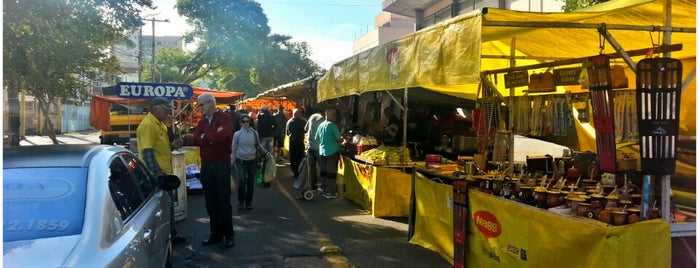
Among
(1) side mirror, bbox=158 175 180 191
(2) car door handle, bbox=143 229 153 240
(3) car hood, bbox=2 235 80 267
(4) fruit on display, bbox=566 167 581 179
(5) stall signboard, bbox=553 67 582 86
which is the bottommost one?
(2) car door handle, bbox=143 229 153 240

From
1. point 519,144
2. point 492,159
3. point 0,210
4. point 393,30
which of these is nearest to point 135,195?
point 0,210

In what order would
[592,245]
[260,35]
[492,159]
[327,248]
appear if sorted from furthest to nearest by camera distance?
[260,35] < [492,159] < [327,248] < [592,245]

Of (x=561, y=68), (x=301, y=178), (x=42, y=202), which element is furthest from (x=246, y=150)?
(x=42, y=202)

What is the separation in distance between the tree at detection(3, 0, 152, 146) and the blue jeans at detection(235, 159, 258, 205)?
6.35 meters

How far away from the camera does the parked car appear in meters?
2.53

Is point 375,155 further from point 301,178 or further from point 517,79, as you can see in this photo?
point 517,79

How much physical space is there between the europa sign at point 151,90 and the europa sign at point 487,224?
669 centimetres

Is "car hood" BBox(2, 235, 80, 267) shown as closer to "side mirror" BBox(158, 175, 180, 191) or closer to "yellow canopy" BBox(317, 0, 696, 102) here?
"side mirror" BBox(158, 175, 180, 191)

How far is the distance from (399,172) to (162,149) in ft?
11.0

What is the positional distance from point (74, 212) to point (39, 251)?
0.40 m

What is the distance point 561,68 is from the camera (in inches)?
218

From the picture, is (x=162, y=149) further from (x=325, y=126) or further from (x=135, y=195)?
(x=325, y=126)

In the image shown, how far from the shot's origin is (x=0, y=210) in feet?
9.16

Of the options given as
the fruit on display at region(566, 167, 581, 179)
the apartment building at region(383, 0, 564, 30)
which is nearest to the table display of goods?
the fruit on display at region(566, 167, 581, 179)
